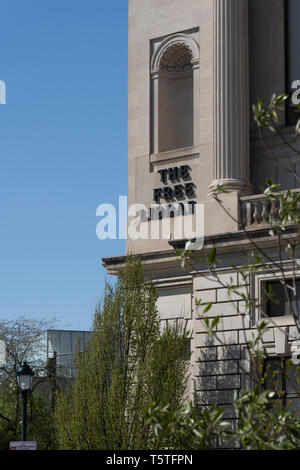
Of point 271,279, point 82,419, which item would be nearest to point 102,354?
point 82,419

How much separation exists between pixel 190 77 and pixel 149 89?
166 cm

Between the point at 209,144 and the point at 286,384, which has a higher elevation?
the point at 209,144

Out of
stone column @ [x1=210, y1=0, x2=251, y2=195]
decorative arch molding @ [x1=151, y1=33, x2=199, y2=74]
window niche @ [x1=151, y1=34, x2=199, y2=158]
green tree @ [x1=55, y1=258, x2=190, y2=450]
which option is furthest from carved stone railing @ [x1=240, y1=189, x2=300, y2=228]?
decorative arch molding @ [x1=151, y1=33, x2=199, y2=74]

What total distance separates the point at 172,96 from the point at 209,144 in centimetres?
361

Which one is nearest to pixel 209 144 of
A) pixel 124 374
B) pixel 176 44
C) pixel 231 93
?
pixel 231 93

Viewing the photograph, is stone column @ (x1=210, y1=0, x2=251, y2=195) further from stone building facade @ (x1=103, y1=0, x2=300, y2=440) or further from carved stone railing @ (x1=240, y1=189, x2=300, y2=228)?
carved stone railing @ (x1=240, y1=189, x2=300, y2=228)

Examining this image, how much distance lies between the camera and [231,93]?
108 ft

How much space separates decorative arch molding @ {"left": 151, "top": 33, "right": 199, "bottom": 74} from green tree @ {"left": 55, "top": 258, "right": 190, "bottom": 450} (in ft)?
25.8

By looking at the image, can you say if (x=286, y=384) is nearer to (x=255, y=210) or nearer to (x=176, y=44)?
(x=255, y=210)

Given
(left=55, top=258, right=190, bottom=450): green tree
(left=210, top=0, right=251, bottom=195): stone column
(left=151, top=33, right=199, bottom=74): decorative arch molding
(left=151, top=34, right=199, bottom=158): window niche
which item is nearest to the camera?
(left=55, top=258, right=190, bottom=450): green tree

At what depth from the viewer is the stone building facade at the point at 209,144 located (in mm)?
30656

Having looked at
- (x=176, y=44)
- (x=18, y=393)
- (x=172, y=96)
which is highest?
(x=176, y=44)

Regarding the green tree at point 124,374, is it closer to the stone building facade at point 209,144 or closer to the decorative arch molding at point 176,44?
the stone building facade at point 209,144

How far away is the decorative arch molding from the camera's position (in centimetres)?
3512
